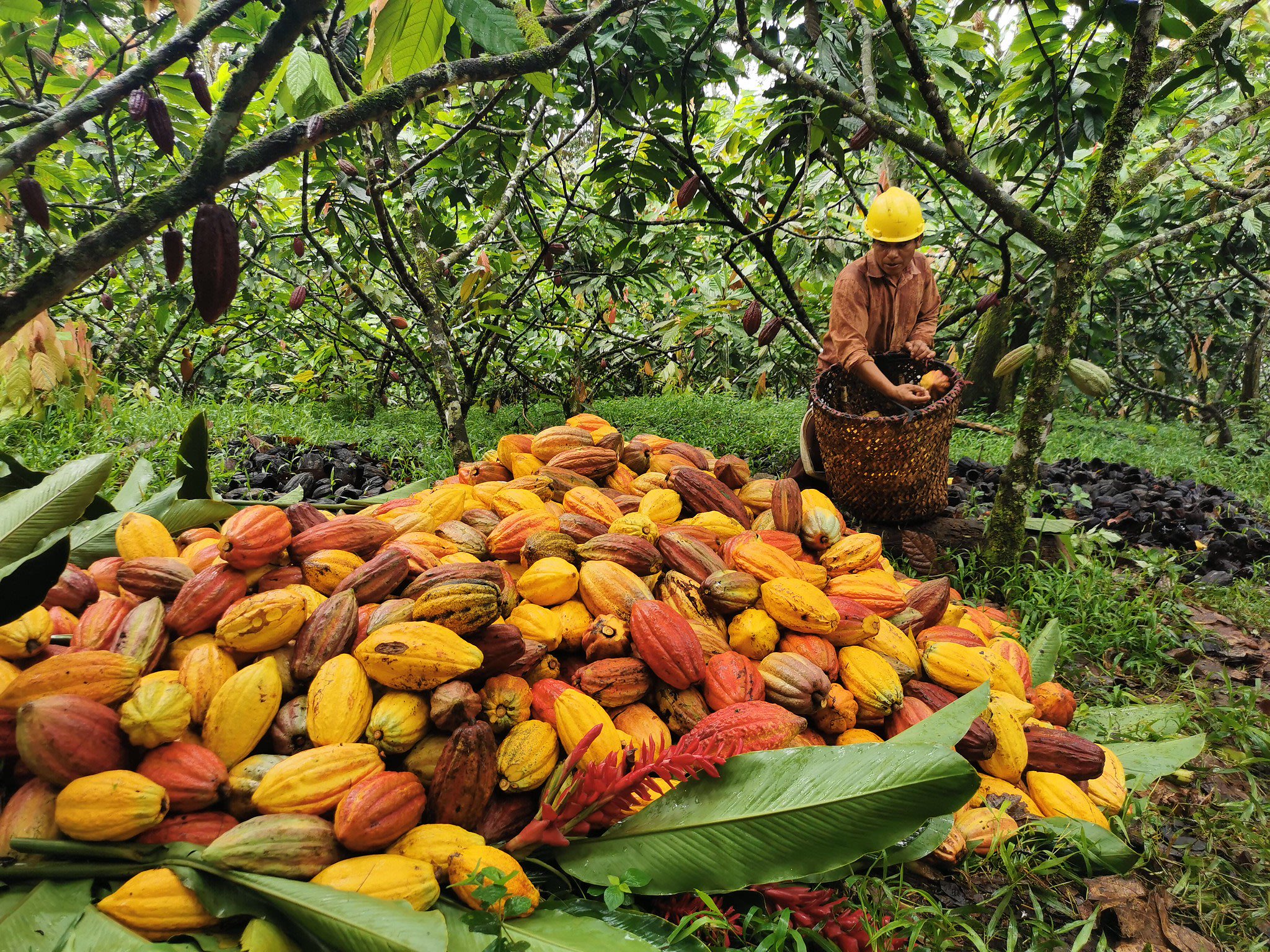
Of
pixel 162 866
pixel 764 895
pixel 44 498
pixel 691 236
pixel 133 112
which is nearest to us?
pixel 162 866

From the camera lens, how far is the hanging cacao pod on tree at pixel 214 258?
726mm

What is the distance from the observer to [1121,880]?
123 centimetres

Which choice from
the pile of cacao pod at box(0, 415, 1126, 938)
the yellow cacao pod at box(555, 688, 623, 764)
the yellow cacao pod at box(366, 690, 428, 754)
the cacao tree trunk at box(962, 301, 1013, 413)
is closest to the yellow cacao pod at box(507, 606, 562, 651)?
the pile of cacao pod at box(0, 415, 1126, 938)

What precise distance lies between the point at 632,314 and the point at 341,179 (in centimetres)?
320

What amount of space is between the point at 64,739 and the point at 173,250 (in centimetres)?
75

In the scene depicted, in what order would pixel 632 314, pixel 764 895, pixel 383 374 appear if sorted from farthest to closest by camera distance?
pixel 632 314 < pixel 383 374 < pixel 764 895

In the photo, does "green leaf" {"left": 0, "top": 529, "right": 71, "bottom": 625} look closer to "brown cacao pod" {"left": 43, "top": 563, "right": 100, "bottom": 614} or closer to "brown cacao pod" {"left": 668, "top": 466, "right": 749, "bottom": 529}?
"brown cacao pod" {"left": 43, "top": 563, "right": 100, "bottom": 614}

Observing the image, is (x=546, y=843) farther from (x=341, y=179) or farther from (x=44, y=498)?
(x=341, y=179)

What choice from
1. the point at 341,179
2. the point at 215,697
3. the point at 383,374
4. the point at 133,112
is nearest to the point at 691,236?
the point at 341,179

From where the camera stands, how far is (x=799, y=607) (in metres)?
1.51

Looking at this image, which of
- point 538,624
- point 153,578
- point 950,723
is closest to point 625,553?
point 538,624

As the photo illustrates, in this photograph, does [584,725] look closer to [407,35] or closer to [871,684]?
[871,684]

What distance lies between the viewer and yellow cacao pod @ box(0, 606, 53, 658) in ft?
3.66

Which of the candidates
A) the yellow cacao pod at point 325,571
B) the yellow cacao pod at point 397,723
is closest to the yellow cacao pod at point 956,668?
the yellow cacao pod at point 397,723
